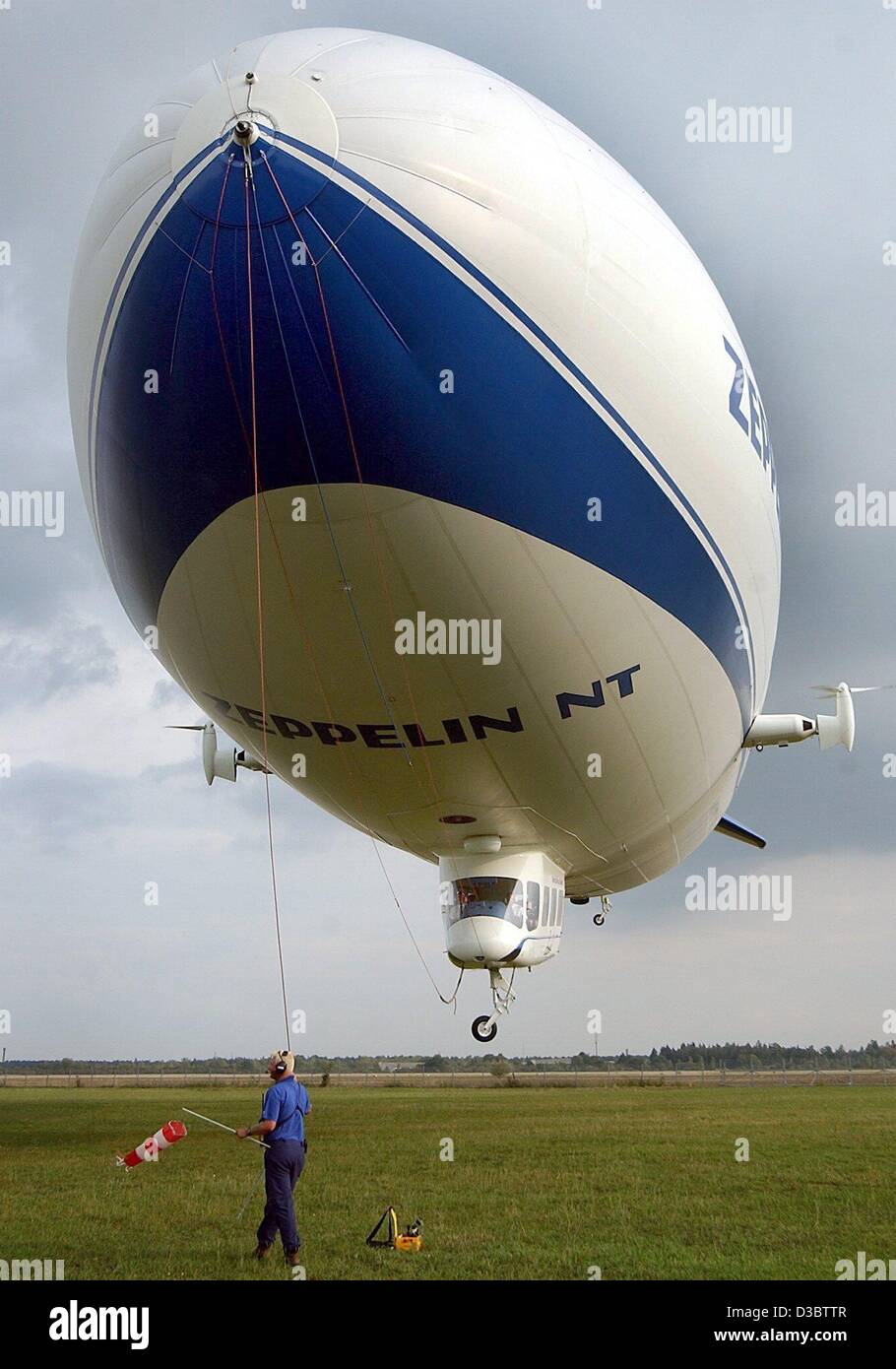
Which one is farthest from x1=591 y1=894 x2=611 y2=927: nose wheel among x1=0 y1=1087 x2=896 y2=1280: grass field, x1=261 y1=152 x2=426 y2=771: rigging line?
x1=261 y1=152 x2=426 y2=771: rigging line

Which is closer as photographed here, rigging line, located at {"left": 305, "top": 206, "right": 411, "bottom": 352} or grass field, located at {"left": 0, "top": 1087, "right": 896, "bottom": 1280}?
rigging line, located at {"left": 305, "top": 206, "right": 411, "bottom": 352}

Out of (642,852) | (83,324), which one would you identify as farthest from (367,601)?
(642,852)

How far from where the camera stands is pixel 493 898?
15234 mm

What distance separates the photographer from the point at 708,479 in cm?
1221

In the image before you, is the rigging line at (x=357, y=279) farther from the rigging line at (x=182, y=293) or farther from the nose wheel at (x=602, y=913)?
the nose wheel at (x=602, y=913)

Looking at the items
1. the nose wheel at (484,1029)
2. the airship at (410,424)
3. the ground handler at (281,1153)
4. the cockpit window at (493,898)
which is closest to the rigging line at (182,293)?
the airship at (410,424)

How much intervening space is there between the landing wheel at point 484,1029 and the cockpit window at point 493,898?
5.03 ft

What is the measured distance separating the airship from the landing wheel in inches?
147

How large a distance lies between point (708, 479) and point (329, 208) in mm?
4836

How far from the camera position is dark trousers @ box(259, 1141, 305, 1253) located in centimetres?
1030

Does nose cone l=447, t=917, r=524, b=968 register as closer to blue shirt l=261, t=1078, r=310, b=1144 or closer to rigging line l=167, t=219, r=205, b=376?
blue shirt l=261, t=1078, r=310, b=1144

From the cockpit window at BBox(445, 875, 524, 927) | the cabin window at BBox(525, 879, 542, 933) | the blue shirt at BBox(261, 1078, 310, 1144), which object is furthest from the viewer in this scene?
the cabin window at BBox(525, 879, 542, 933)

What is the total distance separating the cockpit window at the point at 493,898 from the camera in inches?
599
